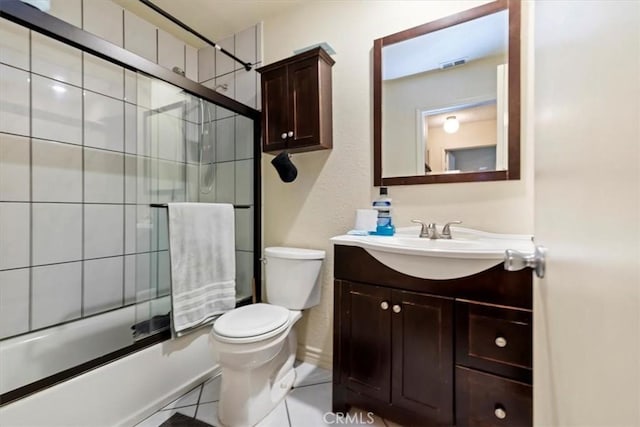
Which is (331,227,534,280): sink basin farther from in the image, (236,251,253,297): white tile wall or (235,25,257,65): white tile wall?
Answer: (235,25,257,65): white tile wall

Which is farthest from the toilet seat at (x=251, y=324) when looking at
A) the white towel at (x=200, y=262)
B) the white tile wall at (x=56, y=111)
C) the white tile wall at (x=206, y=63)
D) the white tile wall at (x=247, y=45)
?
the white tile wall at (x=206, y=63)

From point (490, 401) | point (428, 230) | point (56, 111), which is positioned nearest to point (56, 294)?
point (56, 111)

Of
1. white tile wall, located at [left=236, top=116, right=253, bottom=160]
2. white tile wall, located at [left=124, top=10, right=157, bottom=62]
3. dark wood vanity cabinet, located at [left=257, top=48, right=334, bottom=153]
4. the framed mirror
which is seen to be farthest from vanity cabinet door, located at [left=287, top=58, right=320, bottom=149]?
white tile wall, located at [left=124, top=10, right=157, bottom=62]

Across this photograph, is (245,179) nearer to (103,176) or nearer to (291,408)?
(103,176)

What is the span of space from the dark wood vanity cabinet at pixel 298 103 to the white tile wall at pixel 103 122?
94 centimetres

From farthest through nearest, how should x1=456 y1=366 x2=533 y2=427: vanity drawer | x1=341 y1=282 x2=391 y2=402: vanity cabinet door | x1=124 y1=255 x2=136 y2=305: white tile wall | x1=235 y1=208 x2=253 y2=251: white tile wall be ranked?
x1=235 y1=208 x2=253 y2=251: white tile wall → x1=124 y1=255 x2=136 y2=305: white tile wall → x1=341 y1=282 x2=391 y2=402: vanity cabinet door → x1=456 y1=366 x2=533 y2=427: vanity drawer

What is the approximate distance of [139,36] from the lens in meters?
2.01

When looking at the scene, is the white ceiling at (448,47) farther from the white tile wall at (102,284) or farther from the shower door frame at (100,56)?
the white tile wall at (102,284)

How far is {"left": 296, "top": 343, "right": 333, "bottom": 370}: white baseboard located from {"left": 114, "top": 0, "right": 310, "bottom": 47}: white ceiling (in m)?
2.29

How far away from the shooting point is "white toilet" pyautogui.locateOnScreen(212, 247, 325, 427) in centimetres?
127

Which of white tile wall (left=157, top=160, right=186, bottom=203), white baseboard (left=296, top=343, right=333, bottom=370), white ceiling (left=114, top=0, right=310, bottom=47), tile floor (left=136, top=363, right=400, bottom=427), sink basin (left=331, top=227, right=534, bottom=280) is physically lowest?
tile floor (left=136, top=363, right=400, bottom=427)

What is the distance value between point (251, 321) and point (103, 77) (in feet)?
5.73

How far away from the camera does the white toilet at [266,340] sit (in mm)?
1268

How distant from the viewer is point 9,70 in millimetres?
1450
